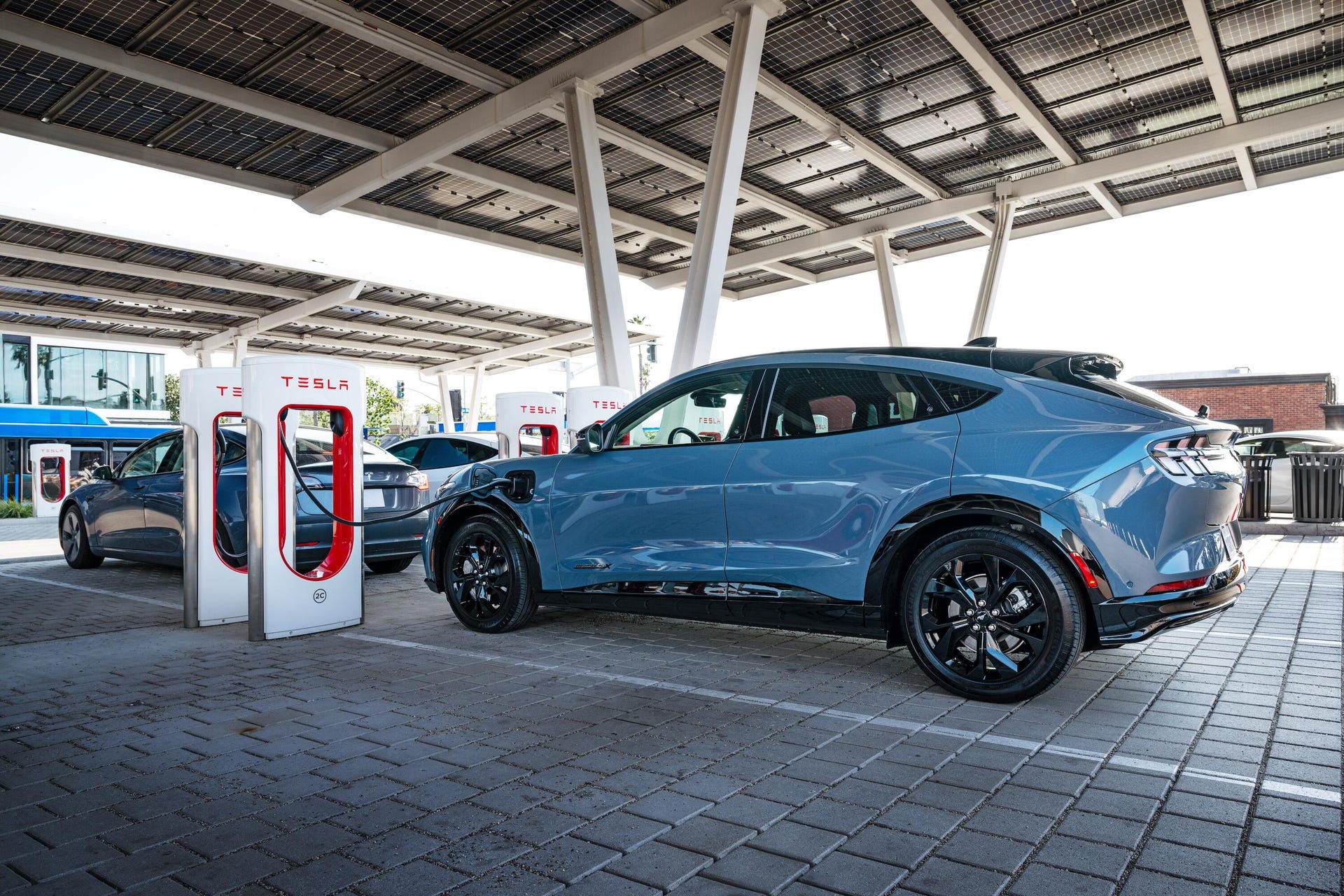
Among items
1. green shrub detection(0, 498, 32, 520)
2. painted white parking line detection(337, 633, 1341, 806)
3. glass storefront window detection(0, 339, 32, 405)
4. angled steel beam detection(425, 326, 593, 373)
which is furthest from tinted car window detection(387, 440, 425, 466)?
glass storefront window detection(0, 339, 32, 405)

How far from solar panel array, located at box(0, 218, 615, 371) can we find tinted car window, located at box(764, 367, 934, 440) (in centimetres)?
2429

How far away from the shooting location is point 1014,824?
270 centimetres

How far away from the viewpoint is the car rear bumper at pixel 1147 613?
12.1 ft

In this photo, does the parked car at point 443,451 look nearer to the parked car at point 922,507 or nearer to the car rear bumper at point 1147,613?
the parked car at point 922,507

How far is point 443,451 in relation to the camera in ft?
36.8

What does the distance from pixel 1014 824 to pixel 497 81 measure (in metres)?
14.8

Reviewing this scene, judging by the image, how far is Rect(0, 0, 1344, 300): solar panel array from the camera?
13258 mm

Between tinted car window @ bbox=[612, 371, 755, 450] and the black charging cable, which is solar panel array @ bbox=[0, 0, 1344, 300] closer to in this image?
the black charging cable

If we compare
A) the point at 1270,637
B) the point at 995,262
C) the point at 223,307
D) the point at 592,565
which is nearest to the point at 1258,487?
the point at 1270,637

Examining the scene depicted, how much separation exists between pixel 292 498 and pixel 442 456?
504 centimetres

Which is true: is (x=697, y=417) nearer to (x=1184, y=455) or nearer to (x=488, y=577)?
(x=488, y=577)

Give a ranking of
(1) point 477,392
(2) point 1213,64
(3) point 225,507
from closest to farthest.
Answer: (3) point 225,507, (2) point 1213,64, (1) point 477,392

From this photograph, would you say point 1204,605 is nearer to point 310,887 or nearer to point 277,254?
point 310,887

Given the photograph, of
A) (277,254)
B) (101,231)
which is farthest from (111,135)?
(277,254)
